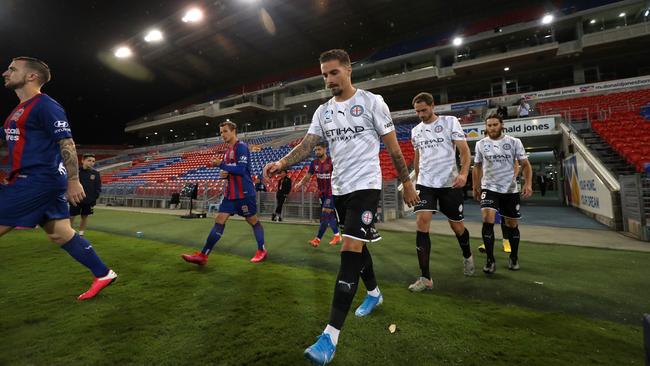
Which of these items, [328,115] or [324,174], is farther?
[324,174]

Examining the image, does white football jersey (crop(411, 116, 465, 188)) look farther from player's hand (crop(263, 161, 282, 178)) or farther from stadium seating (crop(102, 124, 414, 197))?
stadium seating (crop(102, 124, 414, 197))

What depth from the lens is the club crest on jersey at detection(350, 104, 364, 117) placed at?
2.24 metres

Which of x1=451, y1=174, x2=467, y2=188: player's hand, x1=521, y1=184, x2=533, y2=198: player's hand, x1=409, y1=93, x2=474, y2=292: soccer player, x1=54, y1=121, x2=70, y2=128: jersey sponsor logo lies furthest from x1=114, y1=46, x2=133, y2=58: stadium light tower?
x1=521, y1=184, x2=533, y2=198: player's hand

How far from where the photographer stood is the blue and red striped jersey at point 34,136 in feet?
8.32

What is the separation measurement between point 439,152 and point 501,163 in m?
1.21

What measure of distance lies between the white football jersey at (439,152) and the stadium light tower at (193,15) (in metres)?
25.9

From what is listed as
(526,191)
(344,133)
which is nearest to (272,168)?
(344,133)

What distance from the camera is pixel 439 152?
3.55m

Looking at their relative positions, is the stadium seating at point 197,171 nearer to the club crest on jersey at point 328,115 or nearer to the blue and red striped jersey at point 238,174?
the blue and red striped jersey at point 238,174

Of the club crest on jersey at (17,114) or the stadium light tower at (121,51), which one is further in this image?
the stadium light tower at (121,51)

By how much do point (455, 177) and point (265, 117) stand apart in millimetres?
35274

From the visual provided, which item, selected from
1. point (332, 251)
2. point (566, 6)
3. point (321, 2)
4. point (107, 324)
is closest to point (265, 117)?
point (321, 2)

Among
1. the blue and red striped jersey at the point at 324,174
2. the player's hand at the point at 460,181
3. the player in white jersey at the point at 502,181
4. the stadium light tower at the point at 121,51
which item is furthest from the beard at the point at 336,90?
the stadium light tower at the point at 121,51

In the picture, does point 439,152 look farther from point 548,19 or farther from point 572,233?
point 548,19
